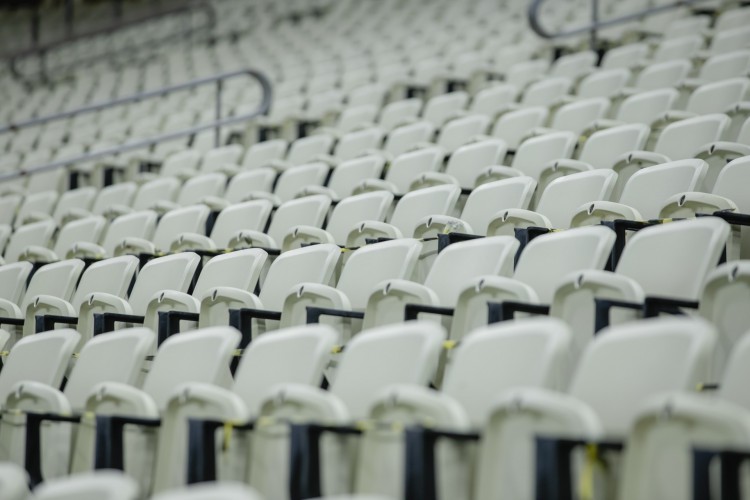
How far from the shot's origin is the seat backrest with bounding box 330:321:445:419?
785 mm

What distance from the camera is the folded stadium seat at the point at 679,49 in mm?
1952

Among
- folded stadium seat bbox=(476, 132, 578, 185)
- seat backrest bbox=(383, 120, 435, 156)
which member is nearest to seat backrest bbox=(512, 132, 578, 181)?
folded stadium seat bbox=(476, 132, 578, 185)

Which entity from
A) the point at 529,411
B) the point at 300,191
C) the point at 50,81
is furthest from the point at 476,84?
the point at 50,81

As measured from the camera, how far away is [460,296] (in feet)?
3.17

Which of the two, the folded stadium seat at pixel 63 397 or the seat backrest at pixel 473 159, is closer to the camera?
the folded stadium seat at pixel 63 397

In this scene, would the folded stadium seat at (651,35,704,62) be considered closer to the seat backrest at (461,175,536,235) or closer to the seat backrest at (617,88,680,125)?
the seat backrest at (617,88,680,125)

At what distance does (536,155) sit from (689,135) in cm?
25

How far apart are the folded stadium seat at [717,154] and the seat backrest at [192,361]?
0.68 metres

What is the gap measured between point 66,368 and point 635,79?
1.29m

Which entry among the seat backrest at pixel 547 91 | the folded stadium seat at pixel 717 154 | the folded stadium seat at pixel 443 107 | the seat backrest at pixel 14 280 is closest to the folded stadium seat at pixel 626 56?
the seat backrest at pixel 547 91

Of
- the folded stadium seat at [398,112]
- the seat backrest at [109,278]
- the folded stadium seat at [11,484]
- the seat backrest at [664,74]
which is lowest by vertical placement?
the folded stadium seat at [11,484]

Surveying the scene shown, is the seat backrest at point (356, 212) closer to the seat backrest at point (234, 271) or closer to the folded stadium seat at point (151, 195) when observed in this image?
the seat backrest at point (234, 271)

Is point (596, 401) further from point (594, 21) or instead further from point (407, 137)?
point (594, 21)

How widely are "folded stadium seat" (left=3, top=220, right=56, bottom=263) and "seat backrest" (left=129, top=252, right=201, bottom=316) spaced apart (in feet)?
1.75
